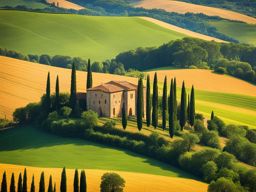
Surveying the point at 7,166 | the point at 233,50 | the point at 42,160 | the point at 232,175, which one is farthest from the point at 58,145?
the point at 233,50

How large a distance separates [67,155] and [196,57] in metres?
74.0

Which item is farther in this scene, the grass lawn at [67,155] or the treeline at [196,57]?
the treeline at [196,57]

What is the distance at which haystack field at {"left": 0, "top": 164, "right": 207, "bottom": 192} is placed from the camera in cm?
7838

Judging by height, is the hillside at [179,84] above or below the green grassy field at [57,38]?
below

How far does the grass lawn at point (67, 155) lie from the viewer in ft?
294

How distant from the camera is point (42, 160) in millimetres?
91375

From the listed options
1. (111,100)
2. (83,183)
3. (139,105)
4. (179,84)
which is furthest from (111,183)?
(179,84)

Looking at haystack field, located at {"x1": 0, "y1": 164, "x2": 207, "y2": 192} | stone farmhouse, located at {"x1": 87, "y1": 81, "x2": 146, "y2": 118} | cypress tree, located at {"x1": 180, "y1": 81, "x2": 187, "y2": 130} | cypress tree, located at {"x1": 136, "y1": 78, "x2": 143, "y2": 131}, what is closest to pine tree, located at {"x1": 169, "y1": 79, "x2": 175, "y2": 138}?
cypress tree, located at {"x1": 180, "y1": 81, "x2": 187, "y2": 130}

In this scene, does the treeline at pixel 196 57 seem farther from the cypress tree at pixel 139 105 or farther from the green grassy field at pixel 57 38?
the cypress tree at pixel 139 105

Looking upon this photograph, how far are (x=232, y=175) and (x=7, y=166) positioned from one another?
848 inches

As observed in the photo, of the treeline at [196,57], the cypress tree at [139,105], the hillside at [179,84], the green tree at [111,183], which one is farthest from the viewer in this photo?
the treeline at [196,57]

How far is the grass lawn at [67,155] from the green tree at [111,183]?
11167 mm

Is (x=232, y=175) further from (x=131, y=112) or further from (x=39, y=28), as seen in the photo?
(x=39, y=28)

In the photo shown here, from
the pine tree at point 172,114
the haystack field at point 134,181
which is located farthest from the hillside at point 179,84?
the haystack field at point 134,181
